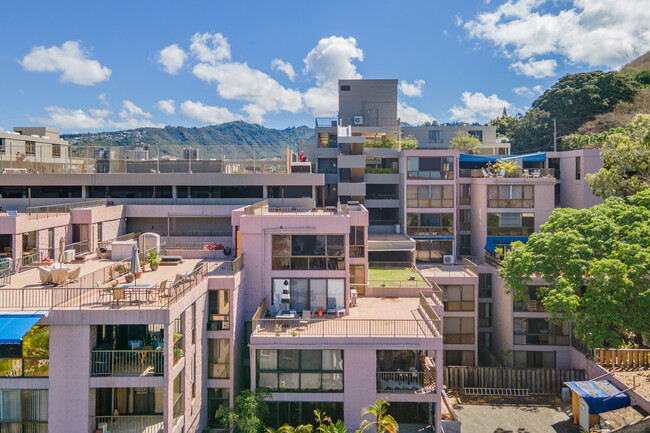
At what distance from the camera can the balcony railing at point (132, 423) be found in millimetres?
17173

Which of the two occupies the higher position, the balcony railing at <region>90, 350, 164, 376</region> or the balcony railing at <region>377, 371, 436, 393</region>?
the balcony railing at <region>90, 350, 164, 376</region>

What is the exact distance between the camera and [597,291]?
2261cm

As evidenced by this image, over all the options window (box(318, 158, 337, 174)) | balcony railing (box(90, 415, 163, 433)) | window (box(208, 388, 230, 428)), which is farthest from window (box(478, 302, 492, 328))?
balcony railing (box(90, 415, 163, 433))

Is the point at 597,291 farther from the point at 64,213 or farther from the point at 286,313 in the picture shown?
the point at 64,213

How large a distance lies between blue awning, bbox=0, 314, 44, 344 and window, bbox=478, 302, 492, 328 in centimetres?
2839

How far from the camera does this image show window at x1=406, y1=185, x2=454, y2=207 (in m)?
38.8

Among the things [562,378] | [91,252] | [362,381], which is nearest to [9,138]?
[91,252]

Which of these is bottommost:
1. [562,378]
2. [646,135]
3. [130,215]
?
[562,378]

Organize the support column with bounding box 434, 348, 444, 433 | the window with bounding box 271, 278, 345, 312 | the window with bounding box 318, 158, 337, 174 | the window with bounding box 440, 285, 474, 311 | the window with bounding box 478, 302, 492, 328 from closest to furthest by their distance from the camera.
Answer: the support column with bounding box 434, 348, 444, 433, the window with bounding box 271, 278, 345, 312, the window with bounding box 440, 285, 474, 311, the window with bounding box 478, 302, 492, 328, the window with bounding box 318, 158, 337, 174

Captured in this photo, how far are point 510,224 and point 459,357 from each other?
1204cm

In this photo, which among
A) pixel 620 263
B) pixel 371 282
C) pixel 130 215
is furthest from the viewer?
pixel 130 215

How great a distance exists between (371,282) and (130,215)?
1827cm

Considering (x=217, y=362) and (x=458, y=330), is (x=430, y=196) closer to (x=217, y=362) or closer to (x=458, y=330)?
(x=458, y=330)

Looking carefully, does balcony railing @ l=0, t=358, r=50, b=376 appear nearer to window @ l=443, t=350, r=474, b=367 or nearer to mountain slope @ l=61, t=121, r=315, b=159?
window @ l=443, t=350, r=474, b=367
